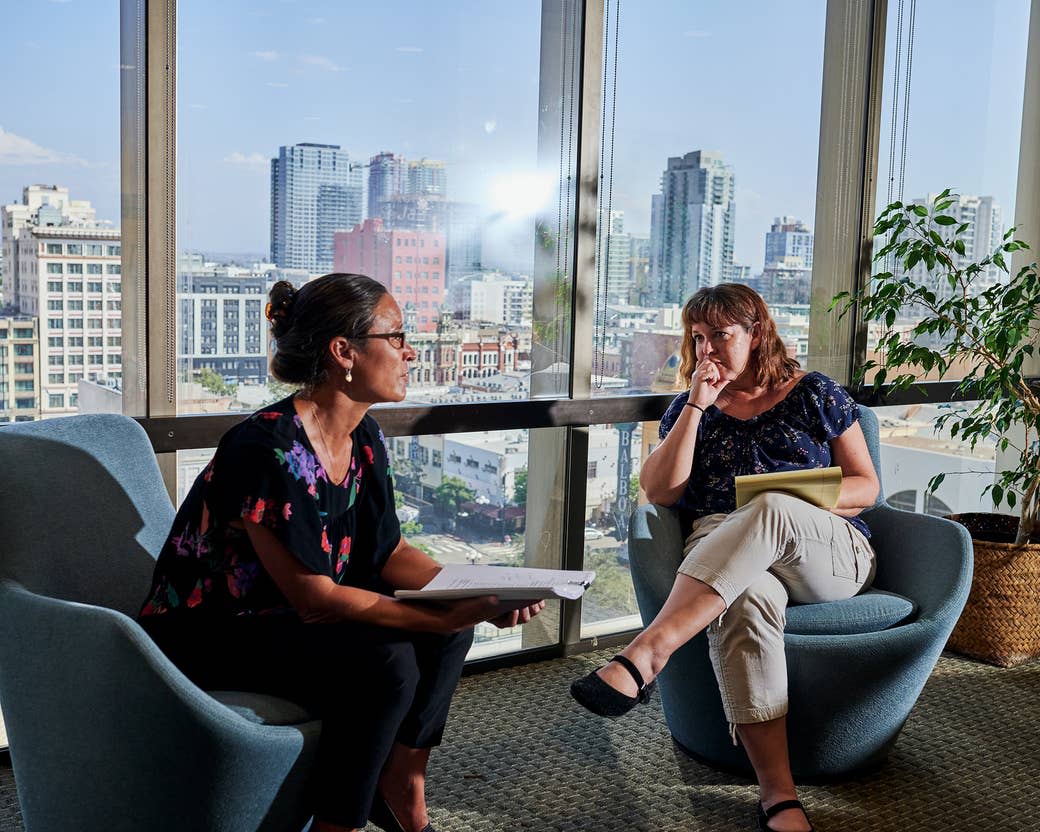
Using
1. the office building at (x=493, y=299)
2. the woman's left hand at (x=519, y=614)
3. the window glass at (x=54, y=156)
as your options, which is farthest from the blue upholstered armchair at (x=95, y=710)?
the office building at (x=493, y=299)

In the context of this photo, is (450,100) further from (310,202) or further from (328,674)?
(328,674)

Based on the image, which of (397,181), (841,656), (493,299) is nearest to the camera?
(841,656)

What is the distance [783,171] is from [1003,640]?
166 centimetres

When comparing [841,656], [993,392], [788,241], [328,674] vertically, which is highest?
[788,241]

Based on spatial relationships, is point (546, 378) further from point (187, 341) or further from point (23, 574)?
point (23, 574)

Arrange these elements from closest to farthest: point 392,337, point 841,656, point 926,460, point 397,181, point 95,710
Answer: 1. point 95,710
2. point 392,337
3. point 841,656
4. point 397,181
5. point 926,460

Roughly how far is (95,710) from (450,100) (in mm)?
1857

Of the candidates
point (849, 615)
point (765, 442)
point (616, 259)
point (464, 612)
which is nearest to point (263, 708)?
point (464, 612)

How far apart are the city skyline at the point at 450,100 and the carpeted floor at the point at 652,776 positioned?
4.27ft

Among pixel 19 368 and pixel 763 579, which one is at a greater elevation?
pixel 19 368

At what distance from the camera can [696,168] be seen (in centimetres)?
350

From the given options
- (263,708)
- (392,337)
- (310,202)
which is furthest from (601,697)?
(310,202)

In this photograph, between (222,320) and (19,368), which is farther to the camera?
(222,320)

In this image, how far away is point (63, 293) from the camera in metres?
2.51
